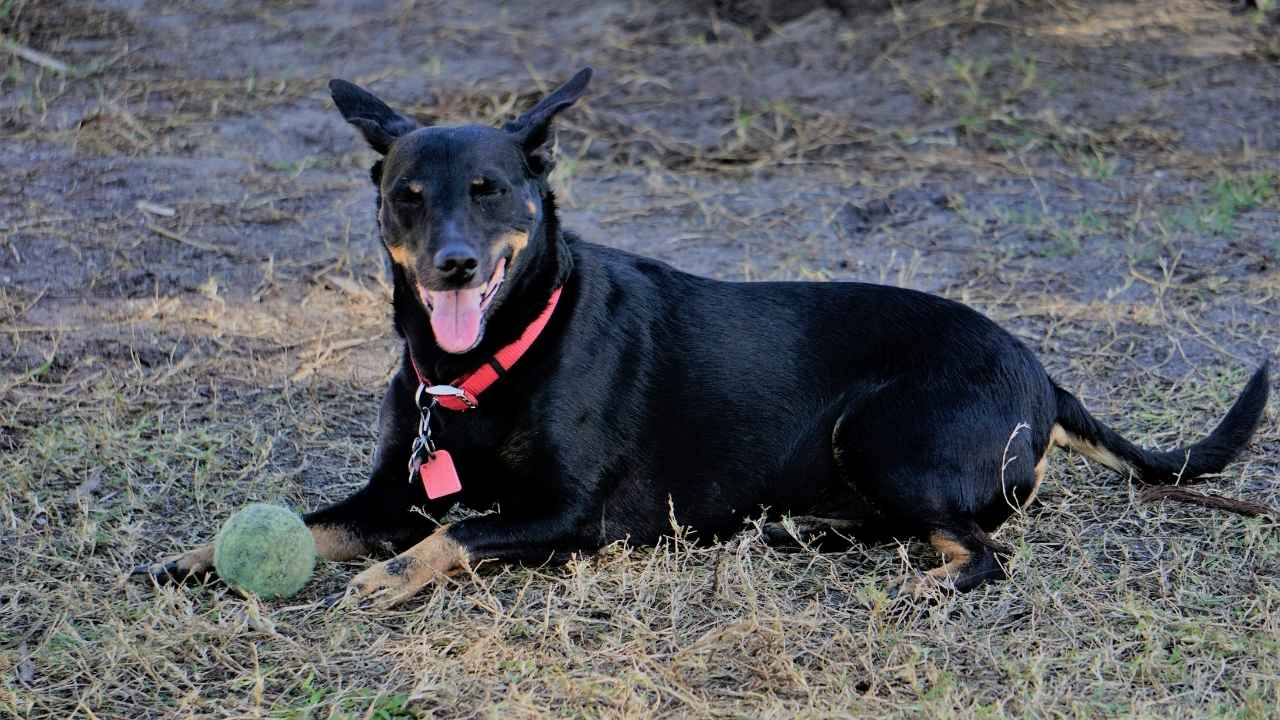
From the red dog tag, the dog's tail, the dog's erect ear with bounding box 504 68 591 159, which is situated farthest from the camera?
the dog's tail

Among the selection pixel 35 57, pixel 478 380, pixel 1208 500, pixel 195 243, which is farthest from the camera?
pixel 35 57

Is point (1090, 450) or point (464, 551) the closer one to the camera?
point (464, 551)

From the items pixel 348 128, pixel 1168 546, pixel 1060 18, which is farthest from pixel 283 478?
pixel 1060 18

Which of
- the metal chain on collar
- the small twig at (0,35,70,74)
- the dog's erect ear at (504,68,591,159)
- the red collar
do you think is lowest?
the metal chain on collar

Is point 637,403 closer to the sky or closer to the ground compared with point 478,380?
closer to the ground

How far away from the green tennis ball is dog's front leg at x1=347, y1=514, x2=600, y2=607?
0.17 meters

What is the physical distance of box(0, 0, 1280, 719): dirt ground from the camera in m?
3.55

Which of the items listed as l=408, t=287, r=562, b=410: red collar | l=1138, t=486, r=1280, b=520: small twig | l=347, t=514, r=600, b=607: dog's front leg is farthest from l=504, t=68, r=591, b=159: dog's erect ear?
l=1138, t=486, r=1280, b=520: small twig

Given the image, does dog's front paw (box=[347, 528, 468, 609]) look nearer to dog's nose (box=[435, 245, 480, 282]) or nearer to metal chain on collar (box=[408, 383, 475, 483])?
metal chain on collar (box=[408, 383, 475, 483])

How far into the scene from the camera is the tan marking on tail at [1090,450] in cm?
445

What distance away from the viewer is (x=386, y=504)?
422cm

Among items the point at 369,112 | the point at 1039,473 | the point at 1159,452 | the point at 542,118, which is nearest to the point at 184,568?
the point at 369,112

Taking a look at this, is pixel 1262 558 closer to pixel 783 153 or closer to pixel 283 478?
pixel 283 478

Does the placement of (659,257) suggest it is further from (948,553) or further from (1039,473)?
(948,553)
